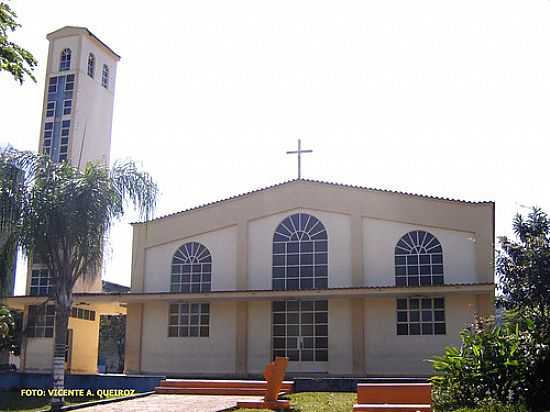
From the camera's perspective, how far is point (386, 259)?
27000 millimetres

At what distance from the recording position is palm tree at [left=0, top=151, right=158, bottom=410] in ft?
51.1

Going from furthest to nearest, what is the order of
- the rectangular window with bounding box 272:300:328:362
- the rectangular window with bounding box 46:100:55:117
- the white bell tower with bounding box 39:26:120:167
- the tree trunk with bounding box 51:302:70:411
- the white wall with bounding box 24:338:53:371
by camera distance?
the rectangular window with bounding box 46:100:55:117 < the white bell tower with bounding box 39:26:120:167 < the white wall with bounding box 24:338:53:371 < the rectangular window with bounding box 272:300:328:362 < the tree trunk with bounding box 51:302:70:411

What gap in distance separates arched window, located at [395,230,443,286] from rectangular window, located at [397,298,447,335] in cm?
70

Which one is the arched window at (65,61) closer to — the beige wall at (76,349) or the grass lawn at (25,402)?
the beige wall at (76,349)

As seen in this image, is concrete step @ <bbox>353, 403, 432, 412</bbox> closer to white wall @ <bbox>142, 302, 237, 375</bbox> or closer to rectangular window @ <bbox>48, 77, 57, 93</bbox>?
white wall @ <bbox>142, 302, 237, 375</bbox>

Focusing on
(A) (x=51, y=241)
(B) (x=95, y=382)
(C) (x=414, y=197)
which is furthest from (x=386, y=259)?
(A) (x=51, y=241)

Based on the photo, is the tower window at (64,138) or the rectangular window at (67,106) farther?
the rectangular window at (67,106)

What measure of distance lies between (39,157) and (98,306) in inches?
668

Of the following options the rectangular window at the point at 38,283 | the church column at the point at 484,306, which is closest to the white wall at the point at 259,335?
the church column at the point at 484,306

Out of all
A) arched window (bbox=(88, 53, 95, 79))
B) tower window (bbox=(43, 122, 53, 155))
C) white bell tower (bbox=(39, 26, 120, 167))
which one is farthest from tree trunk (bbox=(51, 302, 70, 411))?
arched window (bbox=(88, 53, 95, 79))

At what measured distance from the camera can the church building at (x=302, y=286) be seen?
2598cm

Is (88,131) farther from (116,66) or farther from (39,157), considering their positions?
(39,157)

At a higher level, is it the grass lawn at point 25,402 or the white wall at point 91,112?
the white wall at point 91,112

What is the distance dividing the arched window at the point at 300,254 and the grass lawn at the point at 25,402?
9.79 metres
